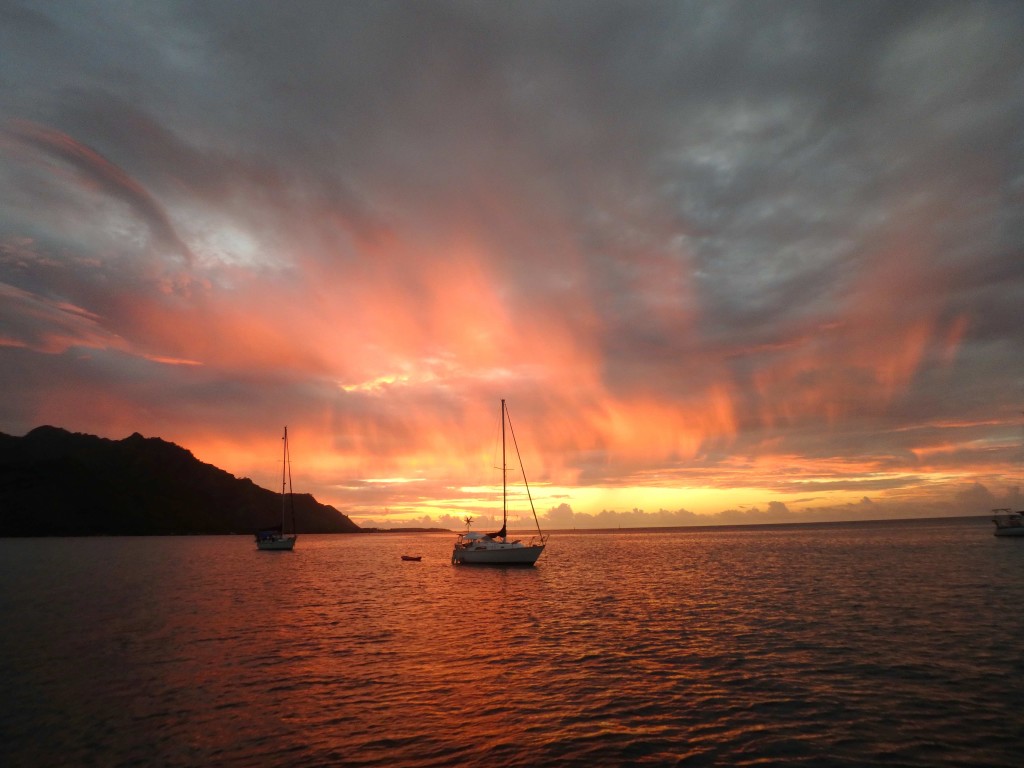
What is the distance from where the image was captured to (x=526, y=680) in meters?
24.8

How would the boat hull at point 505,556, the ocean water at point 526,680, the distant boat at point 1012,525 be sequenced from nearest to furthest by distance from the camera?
the ocean water at point 526,680
the boat hull at point 505,556
the distant boat at point 1012,525

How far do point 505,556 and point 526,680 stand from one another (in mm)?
62923

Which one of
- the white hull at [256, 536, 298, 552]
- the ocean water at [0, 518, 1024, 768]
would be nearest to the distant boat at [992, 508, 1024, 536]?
the ocean water at [0, 518, 1024, 768]

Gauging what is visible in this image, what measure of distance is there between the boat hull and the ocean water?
33153mm

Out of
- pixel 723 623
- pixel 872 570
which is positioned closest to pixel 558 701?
pixel 723 623

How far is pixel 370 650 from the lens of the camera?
1246 inches

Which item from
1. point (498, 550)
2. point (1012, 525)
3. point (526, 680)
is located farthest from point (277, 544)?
point (1012, 525)

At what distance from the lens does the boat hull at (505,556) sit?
281 ft

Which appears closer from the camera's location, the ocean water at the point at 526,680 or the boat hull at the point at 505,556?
the ocean water at the point at 526,680

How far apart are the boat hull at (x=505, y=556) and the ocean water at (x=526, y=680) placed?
33.2 meters

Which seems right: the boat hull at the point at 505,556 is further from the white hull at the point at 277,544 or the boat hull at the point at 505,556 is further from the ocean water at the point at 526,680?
the white hull at the point at 277,544

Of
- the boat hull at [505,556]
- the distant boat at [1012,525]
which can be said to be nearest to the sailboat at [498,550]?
the boat hull at [505,556]

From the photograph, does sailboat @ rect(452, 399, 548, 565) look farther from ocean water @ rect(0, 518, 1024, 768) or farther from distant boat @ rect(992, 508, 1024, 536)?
distant boat @ rect(992, 508, 1024, 536)

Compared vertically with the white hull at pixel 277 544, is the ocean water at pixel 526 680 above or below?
above
